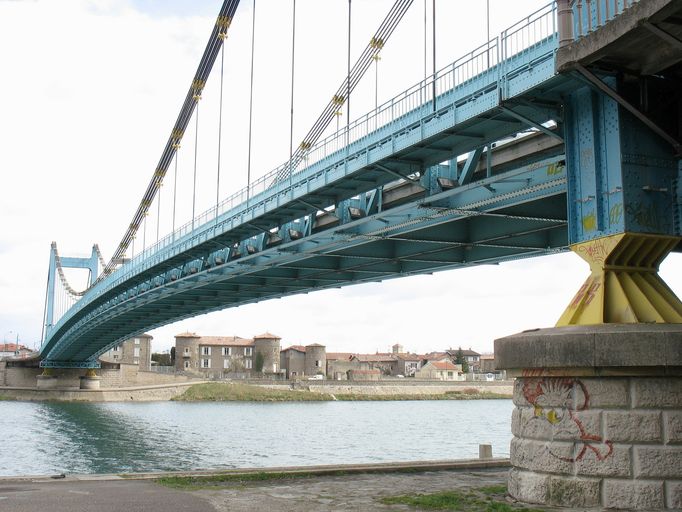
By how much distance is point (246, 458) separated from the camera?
94.5 ft

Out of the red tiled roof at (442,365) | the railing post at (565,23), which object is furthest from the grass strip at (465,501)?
the red tiled roof at (442,365)

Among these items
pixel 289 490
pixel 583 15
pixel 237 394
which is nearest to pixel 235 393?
pixel 237 394

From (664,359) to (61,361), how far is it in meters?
82.9

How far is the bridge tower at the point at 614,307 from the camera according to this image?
29.9ft

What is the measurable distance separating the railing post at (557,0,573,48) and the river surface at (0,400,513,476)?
18.8m

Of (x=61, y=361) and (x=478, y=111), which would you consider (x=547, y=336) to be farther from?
(x=61, y=361)

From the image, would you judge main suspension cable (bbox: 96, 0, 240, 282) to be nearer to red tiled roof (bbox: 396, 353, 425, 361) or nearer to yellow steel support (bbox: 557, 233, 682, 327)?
yellow steel support (bbox: 557, 233, 682, 327)

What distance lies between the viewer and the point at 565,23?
10602mm

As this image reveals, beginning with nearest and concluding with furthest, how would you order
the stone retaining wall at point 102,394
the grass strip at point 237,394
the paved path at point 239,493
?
the paved path at point 239,493
the stone retaining wall at point 102,394
the grass strip at point 237,394

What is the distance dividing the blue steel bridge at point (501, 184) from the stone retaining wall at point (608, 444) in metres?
1.00

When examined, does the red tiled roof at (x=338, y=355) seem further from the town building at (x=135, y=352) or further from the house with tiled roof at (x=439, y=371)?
the town building at (x=135, y=352)

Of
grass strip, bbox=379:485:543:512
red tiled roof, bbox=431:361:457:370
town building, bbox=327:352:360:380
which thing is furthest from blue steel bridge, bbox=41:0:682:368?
red tiled roof, bbox=431:361:457:370

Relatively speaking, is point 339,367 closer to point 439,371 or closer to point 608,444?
point 439,371

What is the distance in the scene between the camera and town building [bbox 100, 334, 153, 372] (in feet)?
376
